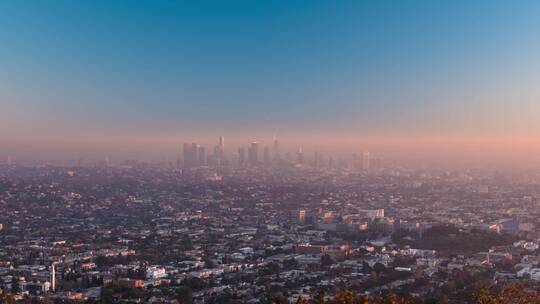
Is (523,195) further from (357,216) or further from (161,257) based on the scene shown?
(161,257)

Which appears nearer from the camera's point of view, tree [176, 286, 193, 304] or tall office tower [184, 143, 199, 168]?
tree [176, 286, 193, 304]

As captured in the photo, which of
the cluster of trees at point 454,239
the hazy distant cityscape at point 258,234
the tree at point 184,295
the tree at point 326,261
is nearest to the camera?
the tree at point 184,295

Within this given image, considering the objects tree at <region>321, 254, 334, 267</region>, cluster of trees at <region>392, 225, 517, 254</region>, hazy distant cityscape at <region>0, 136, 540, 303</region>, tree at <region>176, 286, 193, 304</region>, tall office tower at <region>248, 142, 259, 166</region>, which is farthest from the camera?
tall office tower at <region>248, 142, 259, 166</region>

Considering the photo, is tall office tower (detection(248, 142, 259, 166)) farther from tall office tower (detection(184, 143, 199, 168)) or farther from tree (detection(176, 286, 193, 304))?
tree (detection(176, 286, 193, 304))

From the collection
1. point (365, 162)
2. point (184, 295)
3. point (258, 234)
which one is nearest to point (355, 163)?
point (365, 162)

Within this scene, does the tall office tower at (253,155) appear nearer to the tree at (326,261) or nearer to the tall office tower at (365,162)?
the tall office tower at (365,162)

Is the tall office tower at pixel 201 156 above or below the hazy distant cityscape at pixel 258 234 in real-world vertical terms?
above

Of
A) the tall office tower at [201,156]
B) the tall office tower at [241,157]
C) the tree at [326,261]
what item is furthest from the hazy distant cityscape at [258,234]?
the tall office tower at [201,156]

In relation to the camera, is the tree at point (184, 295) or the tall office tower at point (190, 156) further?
the tall office tower at point (190, 156)

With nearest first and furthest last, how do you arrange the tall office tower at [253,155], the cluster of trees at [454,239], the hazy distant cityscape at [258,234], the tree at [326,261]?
the hazy distant cityscape at [258,234] → the tree at [326,261] → the cluster of trees at [454,239] → the tall office tower at [253,155]

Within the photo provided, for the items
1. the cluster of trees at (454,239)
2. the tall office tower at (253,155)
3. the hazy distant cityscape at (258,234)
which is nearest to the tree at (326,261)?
the hazy distant cityscape at (258,234)

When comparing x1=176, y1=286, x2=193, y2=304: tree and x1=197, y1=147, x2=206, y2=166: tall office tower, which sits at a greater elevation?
x1=197, y1=147, x2=206, y2=166: tall office tower

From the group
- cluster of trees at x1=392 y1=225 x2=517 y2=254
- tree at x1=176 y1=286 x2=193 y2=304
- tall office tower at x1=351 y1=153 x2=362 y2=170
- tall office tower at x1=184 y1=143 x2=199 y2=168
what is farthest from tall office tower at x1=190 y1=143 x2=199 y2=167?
tree at x1=176 y1=286 x2=193 y2=304
